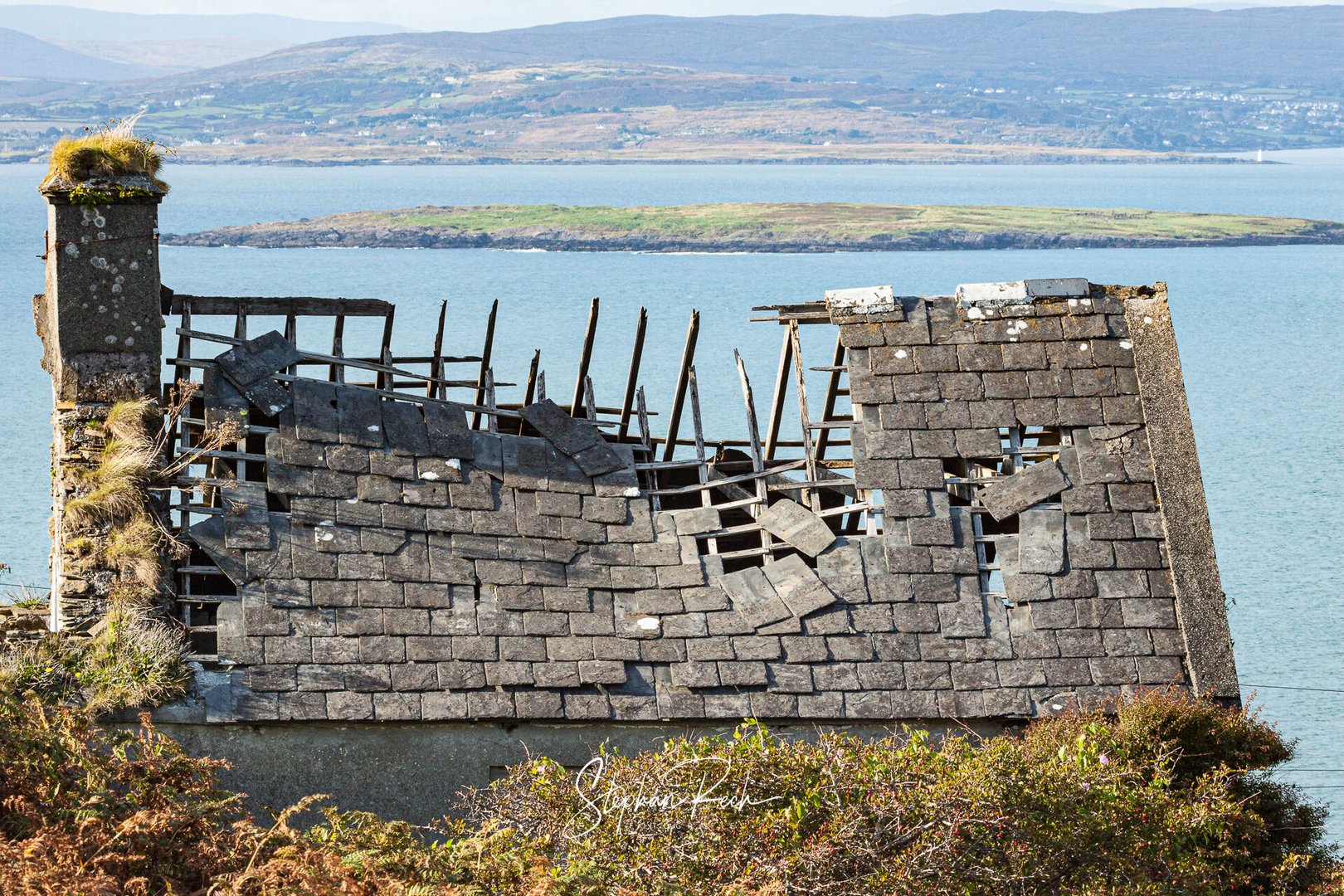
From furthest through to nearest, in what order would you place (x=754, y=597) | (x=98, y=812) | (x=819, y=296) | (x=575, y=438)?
(x=819, y=296)
(x=575, y=438)
(x=754, y=597)
(x=98, y=812)

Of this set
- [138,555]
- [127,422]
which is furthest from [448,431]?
[138,555]

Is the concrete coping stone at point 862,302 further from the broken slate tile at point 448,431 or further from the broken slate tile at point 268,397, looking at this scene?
the broken slate tile at point 268,397

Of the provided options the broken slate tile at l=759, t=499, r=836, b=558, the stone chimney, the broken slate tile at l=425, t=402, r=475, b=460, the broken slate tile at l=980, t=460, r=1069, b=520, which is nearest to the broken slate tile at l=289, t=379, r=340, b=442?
the broken slate tile at l=425, t=402, r=475, b=460

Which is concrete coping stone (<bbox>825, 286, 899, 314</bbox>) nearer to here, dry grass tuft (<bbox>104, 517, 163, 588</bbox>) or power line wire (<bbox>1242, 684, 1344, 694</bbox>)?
dry grass tuft (<bbox>104, 517, 163, 588</bbox>)

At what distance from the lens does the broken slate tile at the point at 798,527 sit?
41.8 ft

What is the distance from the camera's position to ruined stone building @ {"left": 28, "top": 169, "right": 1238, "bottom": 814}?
11664 millimetres

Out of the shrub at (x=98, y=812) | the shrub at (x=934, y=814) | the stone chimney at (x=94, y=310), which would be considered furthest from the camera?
the stone chimney at (x=94, y=310)

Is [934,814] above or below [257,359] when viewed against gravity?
below

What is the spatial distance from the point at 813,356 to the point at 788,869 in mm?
50783

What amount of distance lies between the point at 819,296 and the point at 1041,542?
54.8 m

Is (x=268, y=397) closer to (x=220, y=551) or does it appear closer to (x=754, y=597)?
(x=220, y=551)

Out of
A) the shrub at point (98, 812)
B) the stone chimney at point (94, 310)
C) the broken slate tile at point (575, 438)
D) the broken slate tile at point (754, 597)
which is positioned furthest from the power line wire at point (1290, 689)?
the shrub at point (98, 812)

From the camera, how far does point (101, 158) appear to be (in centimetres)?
1224

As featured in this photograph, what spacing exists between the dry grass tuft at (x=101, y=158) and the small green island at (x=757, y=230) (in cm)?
7938
